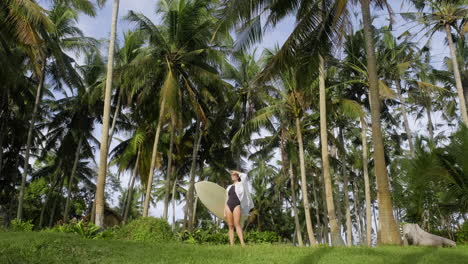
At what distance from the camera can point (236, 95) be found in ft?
78.8

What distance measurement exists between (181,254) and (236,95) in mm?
17697

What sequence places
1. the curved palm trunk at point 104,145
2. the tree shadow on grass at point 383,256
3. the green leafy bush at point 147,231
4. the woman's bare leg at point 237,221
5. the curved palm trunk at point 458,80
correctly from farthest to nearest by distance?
the curved palm trunk at point 458,80 < the curved palm trunk at point 104,145 < the green leafy bush at point 147,231 < the woman's bare leg at point 237,221 < the tree shadow on grass at point 383,256

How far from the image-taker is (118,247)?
7457 millimetres

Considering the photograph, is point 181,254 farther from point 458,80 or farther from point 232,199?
point 458,80

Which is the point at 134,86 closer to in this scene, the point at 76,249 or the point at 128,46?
the point at 128,46

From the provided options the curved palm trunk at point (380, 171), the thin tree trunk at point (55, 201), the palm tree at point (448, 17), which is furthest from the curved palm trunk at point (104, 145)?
the thin tree trunk at point (55, 201)

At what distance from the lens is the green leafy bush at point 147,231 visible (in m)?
11.7

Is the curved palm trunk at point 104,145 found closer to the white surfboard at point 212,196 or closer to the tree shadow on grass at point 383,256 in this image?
the white surfboard at point 212,196

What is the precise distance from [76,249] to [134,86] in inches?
523

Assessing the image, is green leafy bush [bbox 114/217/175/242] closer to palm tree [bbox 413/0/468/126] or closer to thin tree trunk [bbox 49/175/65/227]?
palm tree [bbox 413/0/468/126]

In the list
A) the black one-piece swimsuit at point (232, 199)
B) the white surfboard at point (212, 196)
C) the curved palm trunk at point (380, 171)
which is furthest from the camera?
the white surfboard at point (212, 196)

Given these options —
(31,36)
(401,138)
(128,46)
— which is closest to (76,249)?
(31,36)

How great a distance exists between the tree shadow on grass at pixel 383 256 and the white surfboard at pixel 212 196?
371cm

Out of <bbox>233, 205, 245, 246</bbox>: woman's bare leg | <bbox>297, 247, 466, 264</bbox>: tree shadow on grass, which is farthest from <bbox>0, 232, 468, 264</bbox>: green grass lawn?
<bbox>233, 205, 245, 246</bbox>: woman's bare leg
